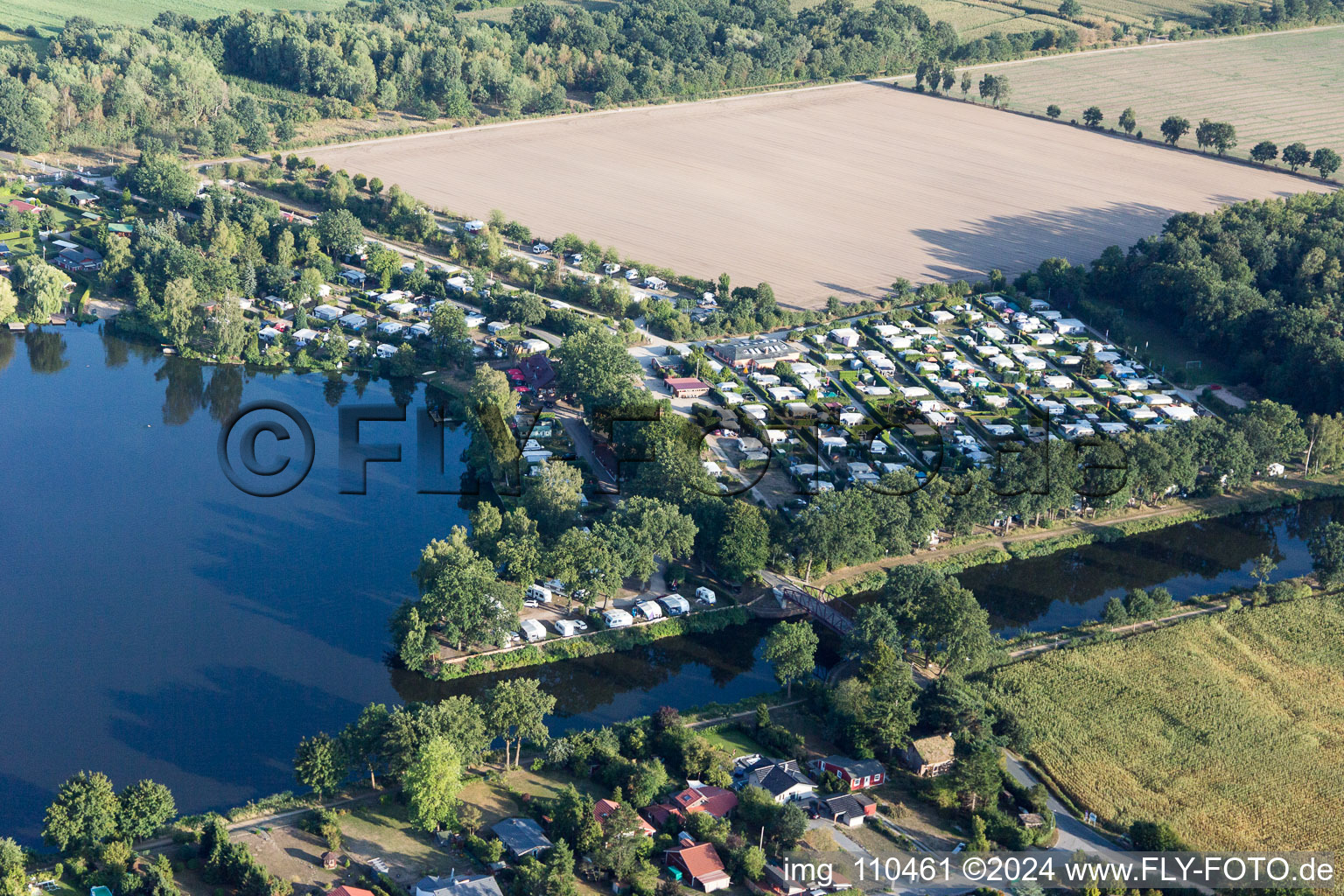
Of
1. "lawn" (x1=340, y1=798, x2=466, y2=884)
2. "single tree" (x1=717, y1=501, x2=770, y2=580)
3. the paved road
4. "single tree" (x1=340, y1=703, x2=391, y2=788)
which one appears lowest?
"lawn" (x1=340, y1=798, x2=466, y2=884)

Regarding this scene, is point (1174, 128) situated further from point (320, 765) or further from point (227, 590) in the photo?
point (320, 765)

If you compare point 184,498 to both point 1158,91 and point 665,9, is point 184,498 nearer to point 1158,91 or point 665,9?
point 665,9

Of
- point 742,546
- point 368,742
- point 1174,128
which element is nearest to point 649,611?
point 742,546

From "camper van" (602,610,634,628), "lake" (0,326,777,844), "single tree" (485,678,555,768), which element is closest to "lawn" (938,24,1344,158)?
"lake" (0,326,777,844)

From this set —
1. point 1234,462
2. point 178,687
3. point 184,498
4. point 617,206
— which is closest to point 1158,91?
point 617,206

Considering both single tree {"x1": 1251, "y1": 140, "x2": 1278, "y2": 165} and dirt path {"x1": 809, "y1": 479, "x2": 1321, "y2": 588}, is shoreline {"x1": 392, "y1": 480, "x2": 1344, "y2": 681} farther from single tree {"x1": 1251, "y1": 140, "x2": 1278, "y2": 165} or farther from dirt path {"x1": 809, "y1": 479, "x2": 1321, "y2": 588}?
single tree {"x1": 1251, "y1": 140, "x2": 1278, "y2": 165}
